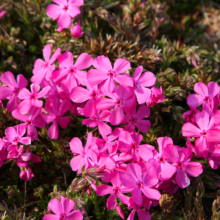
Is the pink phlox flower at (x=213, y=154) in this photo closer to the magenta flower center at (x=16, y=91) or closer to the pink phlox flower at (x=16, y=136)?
the pink phlox flower at (x=16, y=136)

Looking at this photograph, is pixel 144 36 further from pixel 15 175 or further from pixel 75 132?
pixel 15 175

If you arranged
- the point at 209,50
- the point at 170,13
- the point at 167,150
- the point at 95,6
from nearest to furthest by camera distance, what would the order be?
1. the point at 167,150
2. the point at 95,6
3. the point at 209,50
4. the point at 170,13

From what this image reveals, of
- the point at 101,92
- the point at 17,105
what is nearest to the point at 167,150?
the point at 101,92

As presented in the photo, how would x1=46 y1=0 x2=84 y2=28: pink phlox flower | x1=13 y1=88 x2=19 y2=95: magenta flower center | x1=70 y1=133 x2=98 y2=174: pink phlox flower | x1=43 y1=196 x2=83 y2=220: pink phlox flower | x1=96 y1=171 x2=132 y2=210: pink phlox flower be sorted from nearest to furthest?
x1=43 y1=196 x2=83 y2=220: pink phlox flower
x1=96 y1=171 x2=132 y2=210: pink phlox flower
x1=70 y1=133 x2=98 y2=174: pink phlox flower
x1=13 y1=88 x2=19 y2=95: magenta flower center
x1=46 y1=0 x2=84 y2=28: pink phlox flower

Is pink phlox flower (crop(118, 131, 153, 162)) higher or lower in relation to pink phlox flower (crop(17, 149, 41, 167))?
higher

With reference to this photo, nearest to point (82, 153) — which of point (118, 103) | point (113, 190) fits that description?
point (113, 190)

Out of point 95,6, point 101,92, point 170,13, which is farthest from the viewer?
point 170,13

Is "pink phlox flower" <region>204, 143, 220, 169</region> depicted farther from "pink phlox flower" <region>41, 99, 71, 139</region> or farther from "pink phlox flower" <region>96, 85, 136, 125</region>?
"pink phlox flower" <region>41, 99, 71, 139</region>

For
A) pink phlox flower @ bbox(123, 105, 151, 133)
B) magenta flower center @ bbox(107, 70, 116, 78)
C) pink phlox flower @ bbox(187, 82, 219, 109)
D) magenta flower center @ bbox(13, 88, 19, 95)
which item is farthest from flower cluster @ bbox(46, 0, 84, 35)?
pink phlox flower @ bbox(187, 82, 219, 109)
